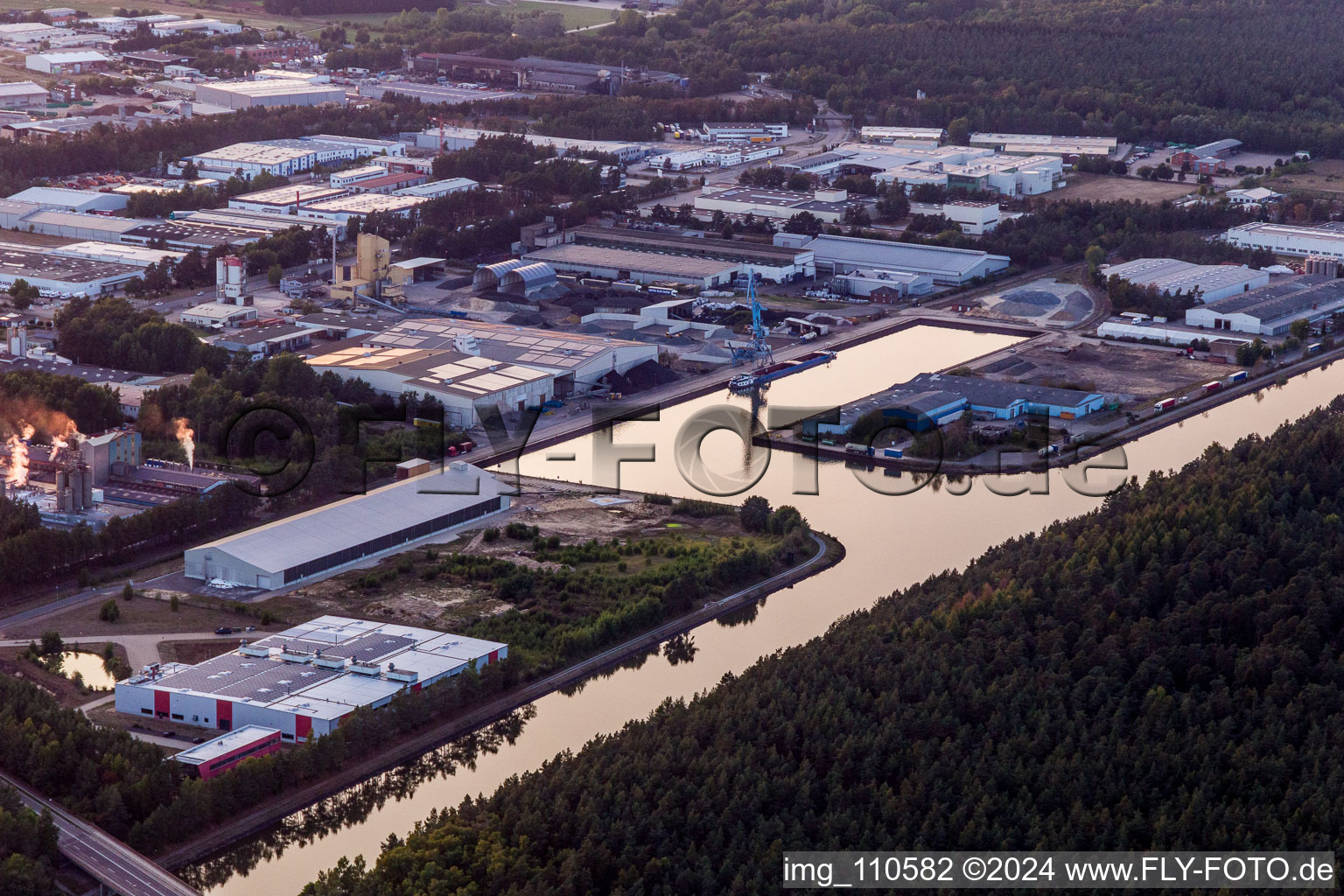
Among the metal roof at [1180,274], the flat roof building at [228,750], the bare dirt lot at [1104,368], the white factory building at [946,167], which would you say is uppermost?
the white factory building at [946,167]

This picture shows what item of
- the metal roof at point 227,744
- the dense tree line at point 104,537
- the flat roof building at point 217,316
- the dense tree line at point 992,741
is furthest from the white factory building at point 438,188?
the metal roof at point 227,744

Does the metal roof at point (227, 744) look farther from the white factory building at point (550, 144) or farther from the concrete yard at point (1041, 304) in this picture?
the white factory building at point (550, 144)

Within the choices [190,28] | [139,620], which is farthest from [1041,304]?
[190,28]

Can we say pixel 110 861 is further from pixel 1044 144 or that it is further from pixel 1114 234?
pixel 1044 144

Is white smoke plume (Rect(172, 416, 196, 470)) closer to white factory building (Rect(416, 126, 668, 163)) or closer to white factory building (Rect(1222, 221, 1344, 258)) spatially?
white factory building (Rect(416, 126, 668, 163))

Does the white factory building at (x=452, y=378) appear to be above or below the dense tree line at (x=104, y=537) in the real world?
above

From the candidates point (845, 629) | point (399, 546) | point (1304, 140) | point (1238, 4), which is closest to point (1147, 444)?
point (845, 629)
